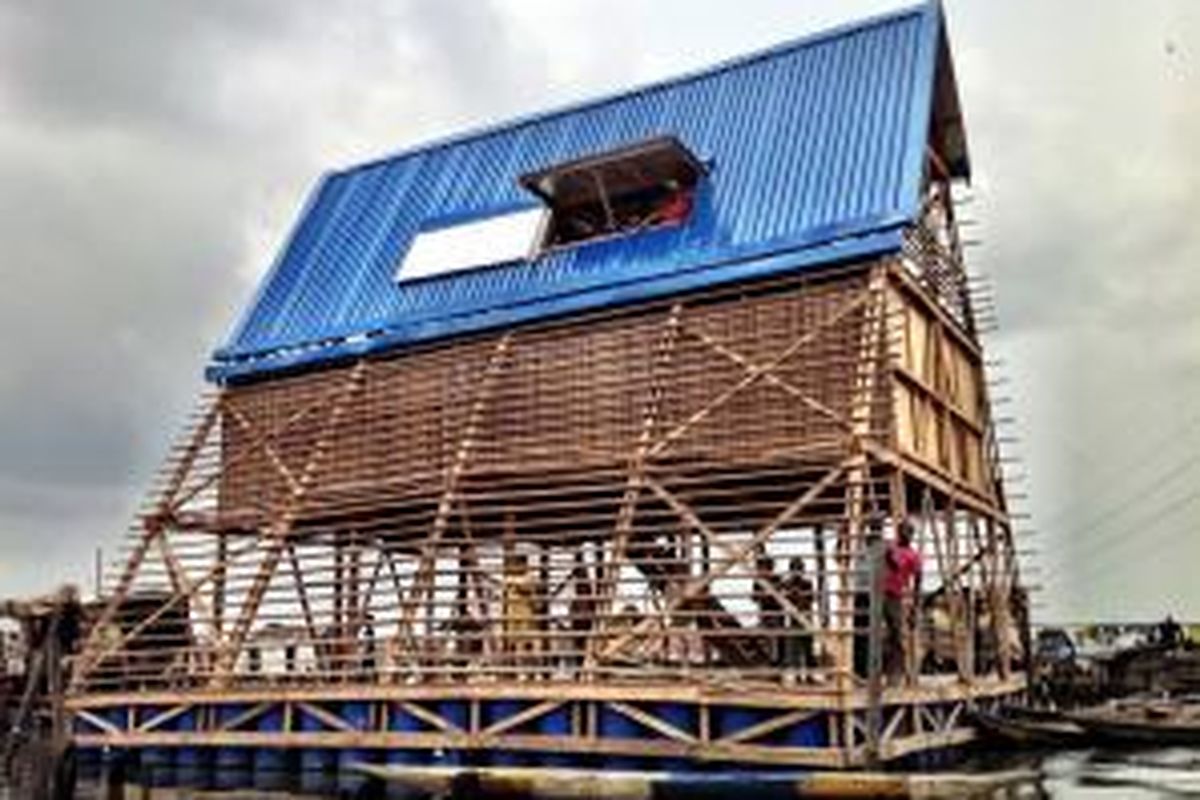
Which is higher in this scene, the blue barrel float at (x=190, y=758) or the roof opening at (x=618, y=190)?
the roof opening at (x=618, y=190)

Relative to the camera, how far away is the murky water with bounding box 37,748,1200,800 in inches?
667

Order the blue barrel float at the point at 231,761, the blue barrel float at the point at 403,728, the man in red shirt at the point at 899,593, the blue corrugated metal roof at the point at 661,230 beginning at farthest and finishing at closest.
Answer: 1. the blue corrugated metal roof at the point at 661,230
2. the blue barrel float at the point at 231,761
3. the blue barrel float at the point at 403,728
4. the man in red shirt at the point at 899,593

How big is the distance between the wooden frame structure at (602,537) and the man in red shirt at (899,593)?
425 mm

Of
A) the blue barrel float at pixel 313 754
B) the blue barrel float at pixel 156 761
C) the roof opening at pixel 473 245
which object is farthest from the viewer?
the roof opening at pixel 473 245

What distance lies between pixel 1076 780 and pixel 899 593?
3.89 metres

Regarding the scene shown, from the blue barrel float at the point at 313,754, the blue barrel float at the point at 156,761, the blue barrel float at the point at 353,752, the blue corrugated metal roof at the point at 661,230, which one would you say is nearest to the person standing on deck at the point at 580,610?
the blue barrel float at the point at 353,752

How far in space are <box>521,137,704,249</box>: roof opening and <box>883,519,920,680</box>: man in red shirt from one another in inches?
298

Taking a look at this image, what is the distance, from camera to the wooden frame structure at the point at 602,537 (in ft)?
55.8

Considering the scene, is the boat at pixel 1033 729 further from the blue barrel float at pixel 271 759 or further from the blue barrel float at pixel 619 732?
the blue barrel float at pixel 271 759

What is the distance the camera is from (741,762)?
50.7 ft

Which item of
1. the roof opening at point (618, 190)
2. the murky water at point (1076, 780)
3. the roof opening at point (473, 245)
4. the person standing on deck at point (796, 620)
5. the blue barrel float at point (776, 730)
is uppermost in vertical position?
the roof opening at point (618, 190)

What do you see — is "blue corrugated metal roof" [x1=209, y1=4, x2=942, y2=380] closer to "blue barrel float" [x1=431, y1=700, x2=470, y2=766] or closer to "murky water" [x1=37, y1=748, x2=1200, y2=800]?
"blue barrel float" [x1=431, y1=700, x2=470, y2=766]

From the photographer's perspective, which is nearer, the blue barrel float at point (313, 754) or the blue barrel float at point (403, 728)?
the blue barrel float at point (403, 728)

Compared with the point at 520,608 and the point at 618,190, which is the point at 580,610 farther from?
the point at 618,190
